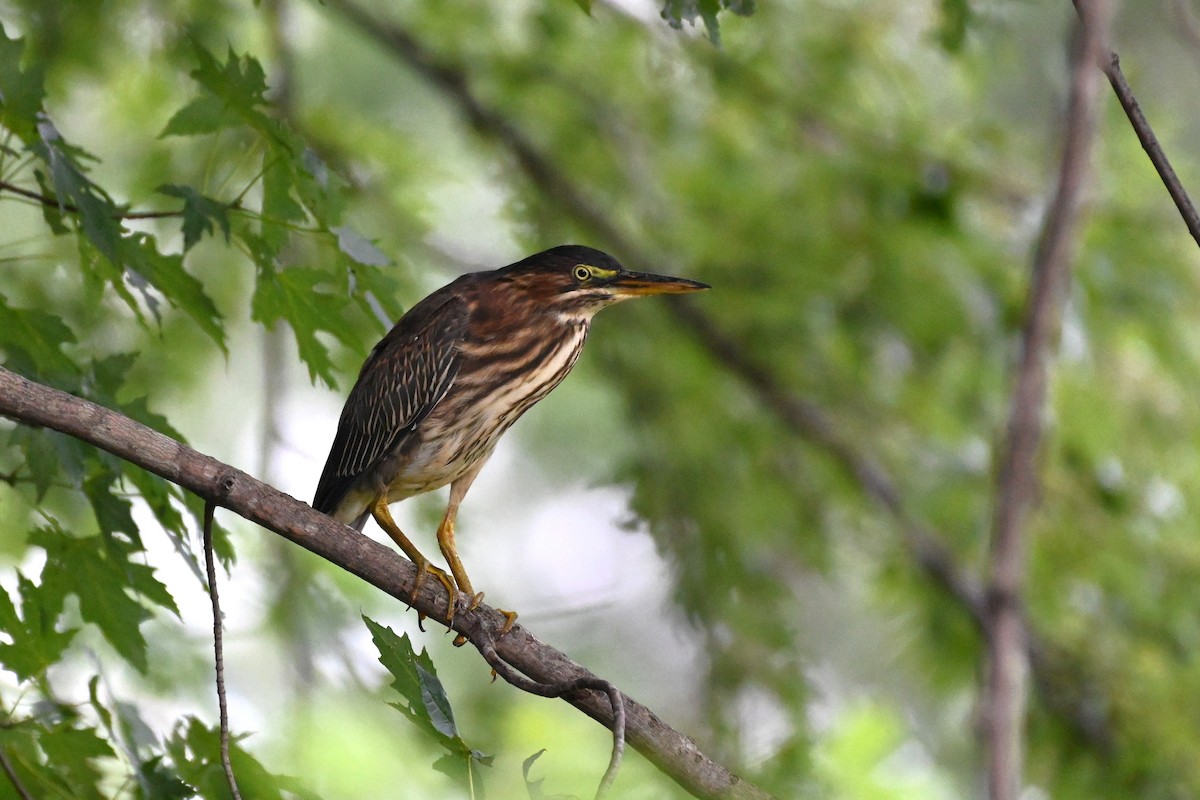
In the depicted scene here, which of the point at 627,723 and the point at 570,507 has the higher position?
the point at 570,507

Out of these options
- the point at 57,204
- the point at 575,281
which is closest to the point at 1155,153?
the point at 575,281

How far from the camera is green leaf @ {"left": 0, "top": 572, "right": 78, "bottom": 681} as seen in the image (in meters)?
2.14

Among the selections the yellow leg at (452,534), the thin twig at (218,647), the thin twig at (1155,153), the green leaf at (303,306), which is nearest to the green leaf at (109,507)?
the thin twig at (218,647)

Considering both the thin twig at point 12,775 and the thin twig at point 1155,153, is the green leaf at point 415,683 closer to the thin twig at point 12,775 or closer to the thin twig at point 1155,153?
the thin twig at point 12,775

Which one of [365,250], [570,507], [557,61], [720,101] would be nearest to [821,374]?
[720,101]

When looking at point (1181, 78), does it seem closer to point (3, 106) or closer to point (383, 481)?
point (383, 481)

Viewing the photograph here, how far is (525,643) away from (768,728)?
9.03 ft

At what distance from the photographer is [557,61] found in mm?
5539

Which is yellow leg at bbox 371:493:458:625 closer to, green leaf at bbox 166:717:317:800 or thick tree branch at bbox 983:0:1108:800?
green leaf at bbox 166:717:317:800

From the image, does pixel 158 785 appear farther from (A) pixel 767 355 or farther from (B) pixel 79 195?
(A) pixel 767 355

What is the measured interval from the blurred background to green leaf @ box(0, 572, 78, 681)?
1974mm

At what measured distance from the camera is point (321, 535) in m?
2.10

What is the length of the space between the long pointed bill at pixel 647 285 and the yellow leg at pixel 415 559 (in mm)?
853

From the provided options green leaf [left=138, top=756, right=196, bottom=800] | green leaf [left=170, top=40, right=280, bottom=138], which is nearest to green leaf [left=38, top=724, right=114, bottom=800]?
green leaf [left=138, top=756, right=196, bottom=800]
